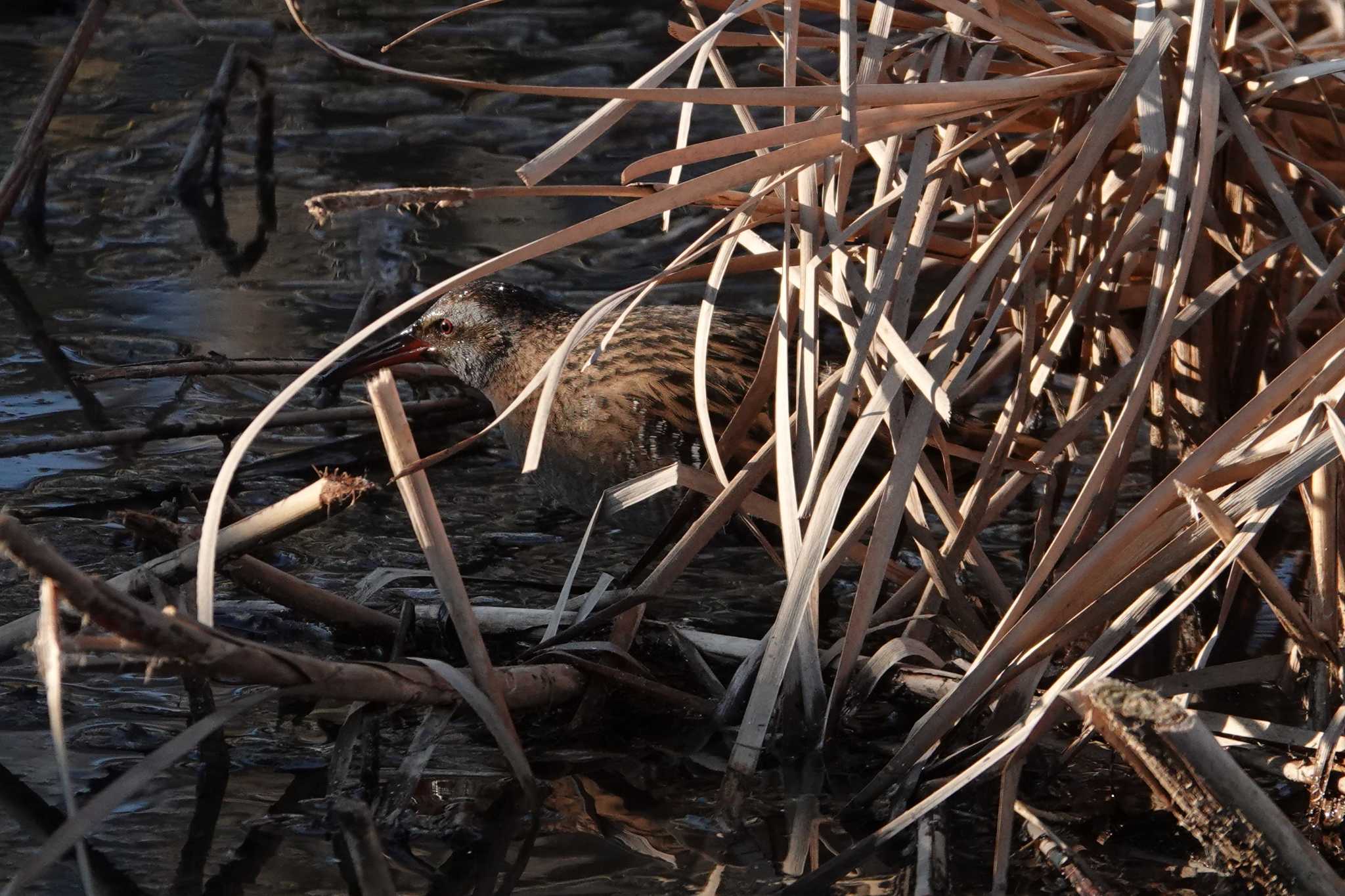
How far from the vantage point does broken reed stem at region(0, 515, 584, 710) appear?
5.65 ft

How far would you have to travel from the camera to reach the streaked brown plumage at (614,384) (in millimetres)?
3699

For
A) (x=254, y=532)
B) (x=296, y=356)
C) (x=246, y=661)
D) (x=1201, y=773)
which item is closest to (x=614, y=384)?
(x=296, y=356)

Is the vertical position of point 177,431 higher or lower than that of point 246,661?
lower

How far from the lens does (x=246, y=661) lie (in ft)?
6.55

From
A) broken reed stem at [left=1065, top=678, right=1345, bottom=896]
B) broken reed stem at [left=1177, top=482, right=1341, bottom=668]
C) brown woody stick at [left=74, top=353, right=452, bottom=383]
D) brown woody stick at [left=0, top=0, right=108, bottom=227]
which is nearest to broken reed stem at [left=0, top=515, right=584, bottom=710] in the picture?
broken reed stem at [left=1065, top=678, right=1345, bottom=896]

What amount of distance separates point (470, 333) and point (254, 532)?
2038 millimetres

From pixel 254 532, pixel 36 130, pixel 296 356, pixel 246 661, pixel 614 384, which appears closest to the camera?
pixel 246 661

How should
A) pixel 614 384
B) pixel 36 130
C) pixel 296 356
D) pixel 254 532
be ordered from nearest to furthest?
pixel 254 532, pixel 614 384, pixel 36 130, pixel 296 356

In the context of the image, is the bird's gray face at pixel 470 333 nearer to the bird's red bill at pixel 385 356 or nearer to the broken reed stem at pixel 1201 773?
the bird's red bill at pixel 385 356

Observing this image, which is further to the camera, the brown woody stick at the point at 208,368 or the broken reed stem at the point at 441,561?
the brown woody stick at the point at 208,368

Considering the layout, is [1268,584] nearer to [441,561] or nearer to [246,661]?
[441,561]

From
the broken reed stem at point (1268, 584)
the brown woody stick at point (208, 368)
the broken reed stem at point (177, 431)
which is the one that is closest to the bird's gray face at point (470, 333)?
the broken reed stem at point (177, 431)

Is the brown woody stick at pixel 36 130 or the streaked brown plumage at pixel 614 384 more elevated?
the brown woody stick at pixel 36 130

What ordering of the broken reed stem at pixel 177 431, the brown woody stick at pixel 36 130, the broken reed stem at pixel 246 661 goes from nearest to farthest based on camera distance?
1. the broken reed stem at pixel 246 661
2. the broken reed stem at pixel 177 431
3. the brown woody stick at pixel 36 130
